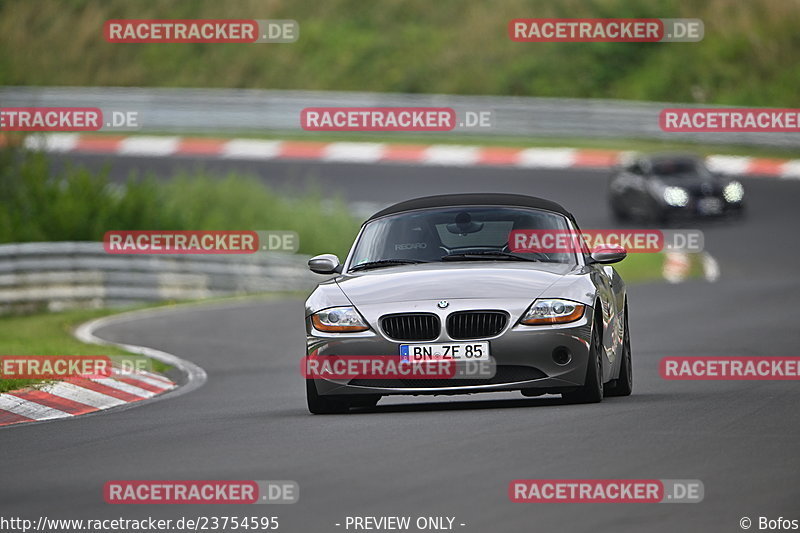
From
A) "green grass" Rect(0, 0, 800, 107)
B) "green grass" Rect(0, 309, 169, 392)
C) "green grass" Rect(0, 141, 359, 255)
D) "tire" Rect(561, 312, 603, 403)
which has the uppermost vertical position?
"green grass" Rect(0, 0, 800, 107)

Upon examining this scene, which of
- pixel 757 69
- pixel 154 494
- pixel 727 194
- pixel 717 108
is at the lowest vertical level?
pixel 154 494

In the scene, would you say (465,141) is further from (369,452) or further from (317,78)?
(369,452)

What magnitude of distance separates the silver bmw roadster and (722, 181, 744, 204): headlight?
20848 mm

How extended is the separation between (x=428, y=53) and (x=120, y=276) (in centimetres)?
2549

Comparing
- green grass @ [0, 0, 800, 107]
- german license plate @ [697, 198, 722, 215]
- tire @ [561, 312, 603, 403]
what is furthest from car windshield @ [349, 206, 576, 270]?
green grass @ [0, 0, 800, 107]

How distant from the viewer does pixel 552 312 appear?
35.4ft

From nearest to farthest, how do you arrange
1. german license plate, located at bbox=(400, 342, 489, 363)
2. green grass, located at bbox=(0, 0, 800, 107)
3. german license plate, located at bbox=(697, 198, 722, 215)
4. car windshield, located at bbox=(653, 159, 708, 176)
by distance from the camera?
1. german license plate, located at bbox=(400, 342, 489, 363)
2. german license plate, located at bbox=(697, 198, 722, 215)
3. car windshield, located at bbox=(653, 159, 708, 176)
4. green grass, located at bbox=(0, 0, 800, 107)

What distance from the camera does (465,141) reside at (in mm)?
42375

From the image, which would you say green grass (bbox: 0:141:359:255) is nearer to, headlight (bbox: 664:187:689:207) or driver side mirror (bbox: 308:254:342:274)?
headlight (bbox: 664:187:689:207)

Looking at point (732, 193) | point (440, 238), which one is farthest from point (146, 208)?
point (440, 238)

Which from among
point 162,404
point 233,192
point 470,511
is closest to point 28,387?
point 162,404

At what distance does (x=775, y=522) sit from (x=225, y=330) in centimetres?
1454

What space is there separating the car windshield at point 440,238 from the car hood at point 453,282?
0.22 metres

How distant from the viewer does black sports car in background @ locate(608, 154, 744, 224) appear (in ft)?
105
